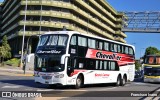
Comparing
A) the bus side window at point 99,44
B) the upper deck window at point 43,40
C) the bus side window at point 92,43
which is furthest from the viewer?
the bus side window at point 99,44

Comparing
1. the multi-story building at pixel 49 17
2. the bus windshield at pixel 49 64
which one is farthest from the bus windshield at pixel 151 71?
the multi-story building at pixel 49 17

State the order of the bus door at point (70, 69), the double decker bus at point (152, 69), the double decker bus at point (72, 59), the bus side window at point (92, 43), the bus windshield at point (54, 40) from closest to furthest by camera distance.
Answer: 1. the double decker bus at point (72, 59)
2. the bus door at point (70, 69)
3. the bus windshield at point (54, 40)
4. the bus side window at point (92, 43)
5. the double decker bus at point (152, 69)

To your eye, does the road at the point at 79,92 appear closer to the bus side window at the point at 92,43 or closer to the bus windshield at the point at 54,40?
the bus windshield at the point at 54,40

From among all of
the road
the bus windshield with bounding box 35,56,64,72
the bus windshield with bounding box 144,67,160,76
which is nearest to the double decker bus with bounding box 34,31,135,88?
the bus windshield with bounding box 35,56,64,72

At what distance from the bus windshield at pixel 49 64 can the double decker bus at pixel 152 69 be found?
793 inches

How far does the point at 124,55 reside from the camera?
96.5 ft

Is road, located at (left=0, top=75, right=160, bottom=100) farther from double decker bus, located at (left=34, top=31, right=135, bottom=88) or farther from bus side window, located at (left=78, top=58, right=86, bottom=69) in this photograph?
bus side window, located at (left=78, top=58, right=86, bottom=69)

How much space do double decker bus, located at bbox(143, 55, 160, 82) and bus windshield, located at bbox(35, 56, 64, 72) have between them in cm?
2015

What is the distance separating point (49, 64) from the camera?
69.6 ft

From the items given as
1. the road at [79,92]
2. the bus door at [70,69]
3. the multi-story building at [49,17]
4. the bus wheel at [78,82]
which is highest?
the multi-story building at [49,17]

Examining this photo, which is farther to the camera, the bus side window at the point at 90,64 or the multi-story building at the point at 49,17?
the multi-story building at the point at 49,17

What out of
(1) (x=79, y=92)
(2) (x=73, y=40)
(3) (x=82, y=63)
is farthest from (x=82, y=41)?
(1) (x=79, y=92)

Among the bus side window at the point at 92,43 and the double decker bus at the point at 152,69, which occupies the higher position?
the bus side window at the point at 92,43

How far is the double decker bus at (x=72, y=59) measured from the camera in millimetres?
21016
